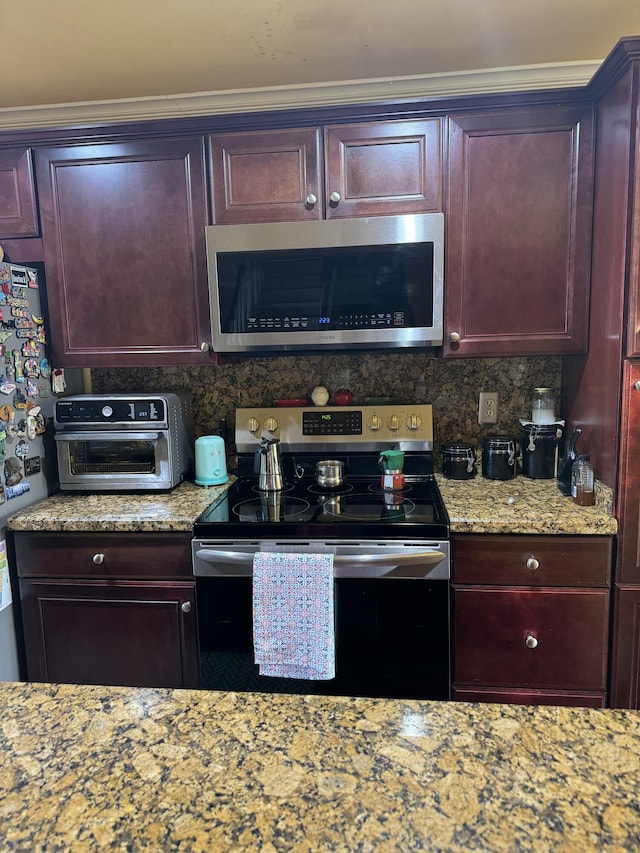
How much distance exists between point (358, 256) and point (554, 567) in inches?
48.5

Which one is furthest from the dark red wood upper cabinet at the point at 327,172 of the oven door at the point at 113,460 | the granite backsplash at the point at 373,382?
the oven door at the point at 113,460

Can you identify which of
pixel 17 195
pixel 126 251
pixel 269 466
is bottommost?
pixel 269 466

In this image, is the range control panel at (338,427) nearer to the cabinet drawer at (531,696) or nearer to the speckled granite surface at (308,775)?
the cabinet drawer at (531,696)

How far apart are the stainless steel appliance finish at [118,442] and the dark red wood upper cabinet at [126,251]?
171mm

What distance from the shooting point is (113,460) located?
7.17 feet

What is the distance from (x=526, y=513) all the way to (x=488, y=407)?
2.20ft

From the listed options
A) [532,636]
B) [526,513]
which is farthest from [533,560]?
[532,636]

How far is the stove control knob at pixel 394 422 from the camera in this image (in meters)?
2.29

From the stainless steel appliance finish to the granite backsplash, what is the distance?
0.29 meters

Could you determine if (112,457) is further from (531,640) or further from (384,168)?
(531,640)

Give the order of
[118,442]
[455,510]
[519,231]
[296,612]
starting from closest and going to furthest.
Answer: [296,612]
[455,510]
[519,231]
[118,442]

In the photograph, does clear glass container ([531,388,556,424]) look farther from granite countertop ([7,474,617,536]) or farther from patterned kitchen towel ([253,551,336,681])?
patterned kitchen towel ([253,551,336,681])

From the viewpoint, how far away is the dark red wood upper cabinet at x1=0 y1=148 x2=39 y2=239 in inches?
82.0

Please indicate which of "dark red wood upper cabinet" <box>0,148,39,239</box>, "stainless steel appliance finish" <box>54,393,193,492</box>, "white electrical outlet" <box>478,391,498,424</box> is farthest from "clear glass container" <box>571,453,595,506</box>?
"dark red wood upper cabinet" <box>0,148,39,239</box>
